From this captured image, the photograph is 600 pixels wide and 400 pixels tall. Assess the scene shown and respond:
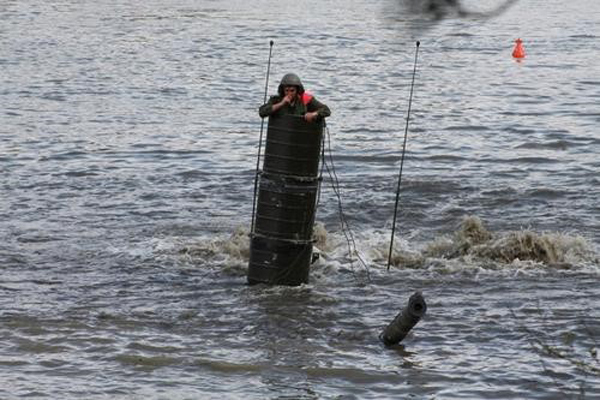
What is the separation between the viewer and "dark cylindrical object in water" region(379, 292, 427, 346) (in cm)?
1041

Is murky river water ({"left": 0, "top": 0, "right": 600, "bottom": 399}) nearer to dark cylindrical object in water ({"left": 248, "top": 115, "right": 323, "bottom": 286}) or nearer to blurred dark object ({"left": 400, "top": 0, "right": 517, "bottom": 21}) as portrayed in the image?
blurred dark object ({"left": 400, "top": 0, "right": 517, "bottom": 21})

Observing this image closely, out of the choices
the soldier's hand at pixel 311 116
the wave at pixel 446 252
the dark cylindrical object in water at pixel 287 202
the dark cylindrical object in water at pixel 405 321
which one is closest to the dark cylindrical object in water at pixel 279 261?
the dark cylindrical object in water at pixel 287 202

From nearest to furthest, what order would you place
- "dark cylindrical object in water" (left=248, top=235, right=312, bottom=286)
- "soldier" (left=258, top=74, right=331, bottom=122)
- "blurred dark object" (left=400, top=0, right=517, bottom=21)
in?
"blurred dark object" (left=400, top=0, right=517, bottom=21) < "soldier" (left=258, top=74, right=331, bottom=122) < "dark cylindrical object in water" (left=248, top=235, right=312, bottom=286)

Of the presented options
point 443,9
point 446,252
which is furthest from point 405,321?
point 443,9

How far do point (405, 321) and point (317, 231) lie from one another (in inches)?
183

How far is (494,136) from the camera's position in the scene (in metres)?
22.8

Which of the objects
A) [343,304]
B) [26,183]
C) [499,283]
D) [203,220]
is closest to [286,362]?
[343,304]

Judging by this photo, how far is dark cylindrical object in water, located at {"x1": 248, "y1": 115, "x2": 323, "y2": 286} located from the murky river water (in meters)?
0.28

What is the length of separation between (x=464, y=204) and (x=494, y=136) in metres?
5.87

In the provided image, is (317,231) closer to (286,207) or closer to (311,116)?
(286,207)

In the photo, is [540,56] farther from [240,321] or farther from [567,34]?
[240,321]

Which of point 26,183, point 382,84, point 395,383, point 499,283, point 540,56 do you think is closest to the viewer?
point 395,383

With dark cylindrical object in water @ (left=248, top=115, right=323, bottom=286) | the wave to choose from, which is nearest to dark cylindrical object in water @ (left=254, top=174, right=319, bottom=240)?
dark cylindrical object in water @ (left=248, top=115, right=323, bottom=286)

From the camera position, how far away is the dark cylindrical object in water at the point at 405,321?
10.4 metres
